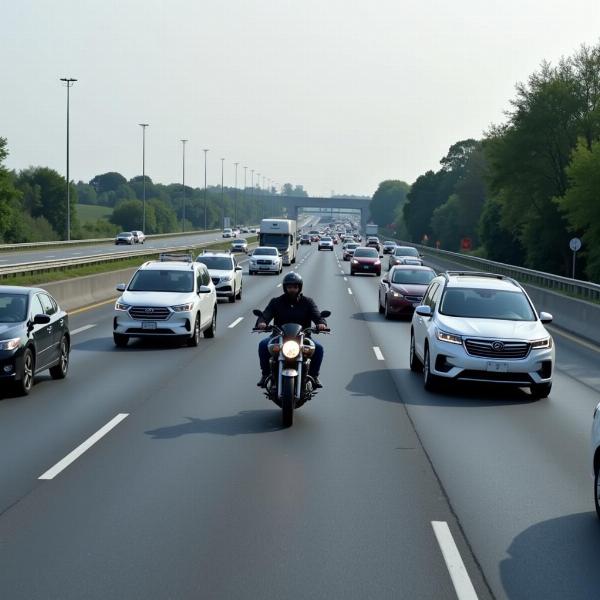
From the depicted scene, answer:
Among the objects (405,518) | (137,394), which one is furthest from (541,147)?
(405,518)

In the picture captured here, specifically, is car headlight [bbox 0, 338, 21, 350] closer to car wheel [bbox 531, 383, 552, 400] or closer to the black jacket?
the black jacket

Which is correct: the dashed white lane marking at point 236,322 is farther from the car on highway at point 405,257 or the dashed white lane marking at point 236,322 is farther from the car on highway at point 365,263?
the car on highway at point 365,263

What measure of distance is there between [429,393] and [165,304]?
724 centimetres

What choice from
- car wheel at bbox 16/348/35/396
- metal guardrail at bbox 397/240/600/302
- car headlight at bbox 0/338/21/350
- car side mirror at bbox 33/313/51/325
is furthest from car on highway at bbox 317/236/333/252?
car headlight at bbox 0/338/21/350

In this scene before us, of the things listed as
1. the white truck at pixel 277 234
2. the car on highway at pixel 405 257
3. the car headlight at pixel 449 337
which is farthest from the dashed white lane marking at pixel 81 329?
the white truck at pixel 277 234

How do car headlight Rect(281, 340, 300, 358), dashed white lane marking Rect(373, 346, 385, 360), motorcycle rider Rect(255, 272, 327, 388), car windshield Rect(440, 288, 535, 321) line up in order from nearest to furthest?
1. car headlight Rect(281, 340, 300, 358)
2. motorcycle rider Rect(255, 272, 327, 388)
3. car windshield Rect(440, 288, 535, 321)
4. dashed white lane marking Rect(373, 346, 385, 360)

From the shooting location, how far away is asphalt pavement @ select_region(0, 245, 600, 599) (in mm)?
6324

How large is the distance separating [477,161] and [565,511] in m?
131

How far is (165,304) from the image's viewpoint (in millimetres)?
20250

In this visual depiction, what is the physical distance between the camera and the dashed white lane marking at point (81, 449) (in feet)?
30.0

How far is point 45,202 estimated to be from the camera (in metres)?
140

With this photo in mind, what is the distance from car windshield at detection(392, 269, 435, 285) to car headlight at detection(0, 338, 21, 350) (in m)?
17.2

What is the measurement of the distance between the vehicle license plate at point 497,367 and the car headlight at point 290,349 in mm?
3498

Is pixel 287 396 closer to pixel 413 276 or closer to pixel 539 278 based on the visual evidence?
pixel 413 276
